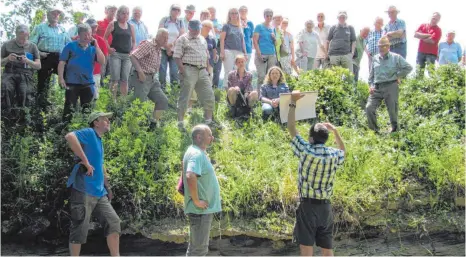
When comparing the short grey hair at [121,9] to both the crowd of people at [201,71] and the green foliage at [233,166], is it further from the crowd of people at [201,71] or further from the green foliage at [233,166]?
the green foliage at [233,166]

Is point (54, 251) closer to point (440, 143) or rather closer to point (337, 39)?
point (440, 143)

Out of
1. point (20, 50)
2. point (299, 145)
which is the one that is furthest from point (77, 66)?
point (299, 145)

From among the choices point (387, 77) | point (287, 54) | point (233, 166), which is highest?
point (287, 54)

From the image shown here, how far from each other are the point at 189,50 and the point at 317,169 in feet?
14.6

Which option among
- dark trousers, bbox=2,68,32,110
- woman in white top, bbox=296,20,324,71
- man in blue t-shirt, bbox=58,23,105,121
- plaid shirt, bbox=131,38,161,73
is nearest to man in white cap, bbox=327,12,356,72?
woman in white top, bbox=296,20,324,71

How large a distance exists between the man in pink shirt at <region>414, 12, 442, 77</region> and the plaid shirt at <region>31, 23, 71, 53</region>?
24.0ft

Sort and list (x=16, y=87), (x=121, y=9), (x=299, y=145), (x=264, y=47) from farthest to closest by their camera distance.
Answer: (x=264, y=47)
(x=121, y=9)
(x=16, y=87)
(x=299, y=145)

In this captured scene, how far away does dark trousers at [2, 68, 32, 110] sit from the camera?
968 cm

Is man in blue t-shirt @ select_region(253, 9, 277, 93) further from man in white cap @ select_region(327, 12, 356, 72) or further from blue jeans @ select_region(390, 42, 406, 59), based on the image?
blue jeans @ select_region(390, 42, 406, 59)

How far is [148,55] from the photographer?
9922mm

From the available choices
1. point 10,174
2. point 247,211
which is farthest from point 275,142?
point 10,174

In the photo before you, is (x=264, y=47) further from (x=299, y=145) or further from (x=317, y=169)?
(x=317, y=169)

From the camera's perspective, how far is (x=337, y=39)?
40.7 ft

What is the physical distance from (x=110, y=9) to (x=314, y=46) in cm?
455
